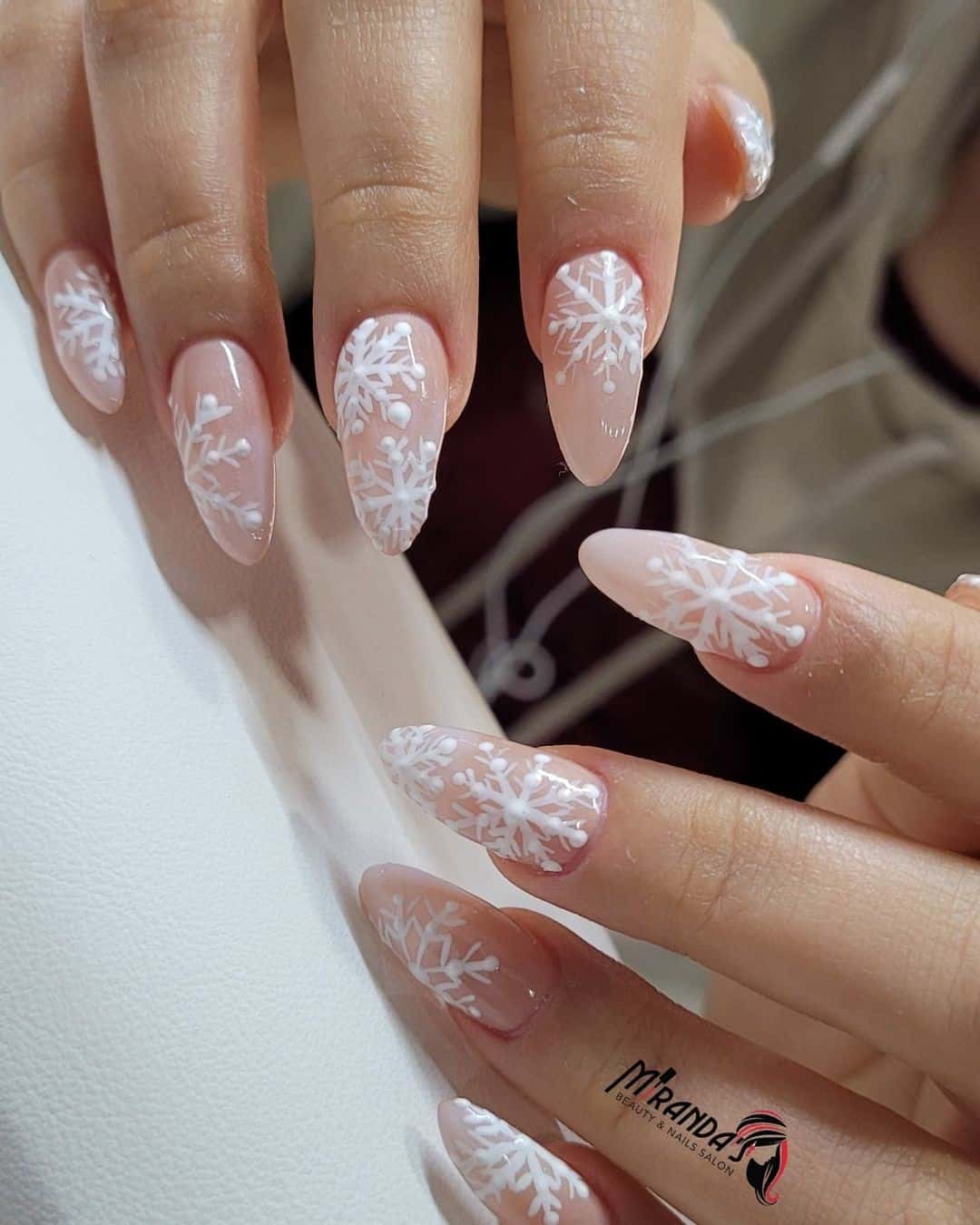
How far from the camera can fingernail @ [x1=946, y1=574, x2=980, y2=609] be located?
41 cm

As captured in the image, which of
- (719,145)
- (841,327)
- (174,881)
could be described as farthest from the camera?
(841,327)

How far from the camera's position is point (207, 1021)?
313 millimetres

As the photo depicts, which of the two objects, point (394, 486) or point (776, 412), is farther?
point (776, 412)

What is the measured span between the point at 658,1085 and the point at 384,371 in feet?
0.85

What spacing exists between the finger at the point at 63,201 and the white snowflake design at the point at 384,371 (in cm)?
10

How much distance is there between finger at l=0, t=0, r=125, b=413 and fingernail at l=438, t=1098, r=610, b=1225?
0.93 feet

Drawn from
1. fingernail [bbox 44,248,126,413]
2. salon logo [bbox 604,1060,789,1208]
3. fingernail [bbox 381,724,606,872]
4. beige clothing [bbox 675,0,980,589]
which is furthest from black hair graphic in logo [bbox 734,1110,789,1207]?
beige clothing [bbox 675,0,980,589]

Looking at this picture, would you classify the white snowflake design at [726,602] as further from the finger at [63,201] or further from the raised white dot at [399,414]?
the finger at [63,201]

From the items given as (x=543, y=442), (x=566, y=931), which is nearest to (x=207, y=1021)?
(x=566, y=931)

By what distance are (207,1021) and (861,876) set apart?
215mm

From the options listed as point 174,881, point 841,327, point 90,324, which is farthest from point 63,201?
point 841,327

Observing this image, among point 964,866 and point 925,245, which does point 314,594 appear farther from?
point 925,245

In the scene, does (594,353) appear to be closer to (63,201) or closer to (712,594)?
(712,594)

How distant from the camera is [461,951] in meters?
0.37
